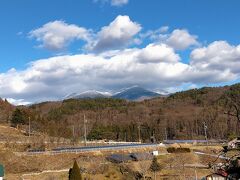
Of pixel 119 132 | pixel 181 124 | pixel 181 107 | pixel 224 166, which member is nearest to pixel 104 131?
pixel 119 132

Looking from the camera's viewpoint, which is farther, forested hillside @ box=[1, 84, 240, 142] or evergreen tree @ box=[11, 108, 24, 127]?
forested hillside @ box=[1, 84, 240, 142]

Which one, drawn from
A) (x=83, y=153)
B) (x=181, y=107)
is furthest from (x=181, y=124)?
(x=83, y=153)

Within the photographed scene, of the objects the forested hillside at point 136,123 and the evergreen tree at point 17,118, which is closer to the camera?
the evergreen tree at point 17,118

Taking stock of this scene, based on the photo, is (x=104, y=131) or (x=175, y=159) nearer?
(x=175, y=159)

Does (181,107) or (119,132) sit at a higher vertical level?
(181,107)

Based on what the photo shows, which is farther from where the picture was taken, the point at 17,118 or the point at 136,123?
the point at 136,123

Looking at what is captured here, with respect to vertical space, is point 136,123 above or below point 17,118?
below

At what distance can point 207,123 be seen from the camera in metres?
128

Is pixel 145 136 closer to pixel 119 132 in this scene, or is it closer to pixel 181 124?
pixel 119 132

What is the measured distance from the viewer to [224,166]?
4348mm

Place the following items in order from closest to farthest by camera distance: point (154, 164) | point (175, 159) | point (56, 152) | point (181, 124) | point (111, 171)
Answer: point (111, 171)
point (154, 164)
point (175, 159)
point (56, 152)
point (181, 124)

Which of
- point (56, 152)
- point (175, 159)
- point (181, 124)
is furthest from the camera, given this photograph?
point (181, 124)

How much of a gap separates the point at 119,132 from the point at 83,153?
189 ft

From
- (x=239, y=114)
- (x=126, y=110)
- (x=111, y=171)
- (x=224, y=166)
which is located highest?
(x=126, y=110)
